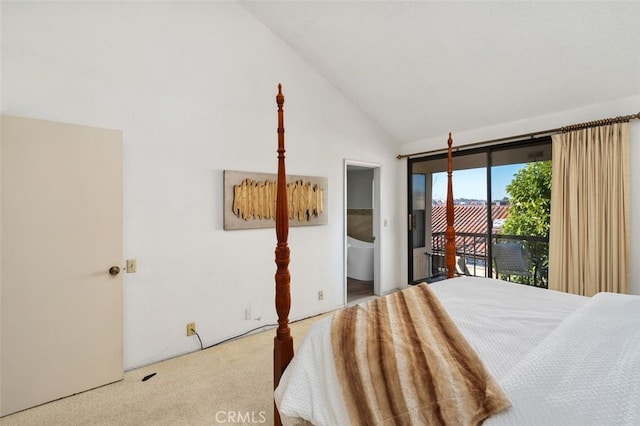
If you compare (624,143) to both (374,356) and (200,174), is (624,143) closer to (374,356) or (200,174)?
(374,356)

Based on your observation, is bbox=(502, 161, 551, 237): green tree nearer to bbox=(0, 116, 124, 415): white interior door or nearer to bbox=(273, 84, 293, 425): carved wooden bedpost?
bbox=(273, 84, 293, 425): carved wooden bedpost

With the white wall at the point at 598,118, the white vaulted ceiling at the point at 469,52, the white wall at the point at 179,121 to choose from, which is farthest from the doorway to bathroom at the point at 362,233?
→ the white wall at the point at 598,118

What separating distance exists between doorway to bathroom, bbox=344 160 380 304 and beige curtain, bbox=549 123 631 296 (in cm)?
207

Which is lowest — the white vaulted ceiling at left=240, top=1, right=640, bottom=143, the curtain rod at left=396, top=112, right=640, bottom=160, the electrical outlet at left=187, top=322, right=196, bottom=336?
the electrical outlet at left=187, top=322, right=196, bottom=336

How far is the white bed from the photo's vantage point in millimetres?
888

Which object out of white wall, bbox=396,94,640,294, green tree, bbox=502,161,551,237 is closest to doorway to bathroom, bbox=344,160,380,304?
white wall, bbox=396,94,640,294

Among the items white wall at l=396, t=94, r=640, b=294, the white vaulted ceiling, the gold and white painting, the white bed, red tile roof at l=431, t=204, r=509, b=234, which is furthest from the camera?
red tile roof at l=431, t=204, r=509, b=234

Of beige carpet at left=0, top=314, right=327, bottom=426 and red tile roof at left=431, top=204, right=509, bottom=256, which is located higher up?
red tile roof at left=431, top=204, right=509, bottom=256

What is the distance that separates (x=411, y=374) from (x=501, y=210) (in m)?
3.21

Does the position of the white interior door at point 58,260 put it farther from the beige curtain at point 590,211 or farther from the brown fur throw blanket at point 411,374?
the beige curtain at point 590,211

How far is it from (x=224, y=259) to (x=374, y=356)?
2.13 m

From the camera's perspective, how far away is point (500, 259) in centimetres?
368

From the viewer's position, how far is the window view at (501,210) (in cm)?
337

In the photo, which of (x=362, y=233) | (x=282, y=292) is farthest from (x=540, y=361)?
(x=362, y=233)
